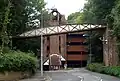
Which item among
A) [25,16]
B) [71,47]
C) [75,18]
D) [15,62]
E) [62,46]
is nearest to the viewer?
[15,62]

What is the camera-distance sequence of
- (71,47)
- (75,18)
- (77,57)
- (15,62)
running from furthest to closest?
(75,18), (71,47), (77,57), (15,62)

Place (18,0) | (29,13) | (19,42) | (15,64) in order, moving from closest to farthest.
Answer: (15,64) → (18,0) → (19,42) → (29,13)

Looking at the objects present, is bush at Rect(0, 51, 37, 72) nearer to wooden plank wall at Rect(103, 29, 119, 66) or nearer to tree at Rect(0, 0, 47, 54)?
tree at Rect(0, 0, 47, 54)

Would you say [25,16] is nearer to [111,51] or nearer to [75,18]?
[111,51]

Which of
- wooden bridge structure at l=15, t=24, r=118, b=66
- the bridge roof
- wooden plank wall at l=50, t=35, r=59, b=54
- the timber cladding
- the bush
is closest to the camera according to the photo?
the bush

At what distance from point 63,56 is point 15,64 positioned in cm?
5197

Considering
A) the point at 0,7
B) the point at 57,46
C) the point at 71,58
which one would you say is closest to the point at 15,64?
the point at 0,7

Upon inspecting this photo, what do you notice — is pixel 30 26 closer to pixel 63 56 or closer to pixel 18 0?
pixel 18 0

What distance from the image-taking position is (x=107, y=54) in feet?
167

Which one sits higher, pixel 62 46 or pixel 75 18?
pixel 75 18

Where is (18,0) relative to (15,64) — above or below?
above

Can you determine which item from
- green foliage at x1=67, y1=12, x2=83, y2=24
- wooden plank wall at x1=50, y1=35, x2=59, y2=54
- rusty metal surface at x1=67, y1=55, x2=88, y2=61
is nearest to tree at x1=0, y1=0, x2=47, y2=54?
wooden plank wall at x1=50, y1=35, x2=59, y2=54

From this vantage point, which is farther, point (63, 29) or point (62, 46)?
→ point (62, 46)

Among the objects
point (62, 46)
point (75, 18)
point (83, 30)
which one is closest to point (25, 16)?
point (83, 30)
